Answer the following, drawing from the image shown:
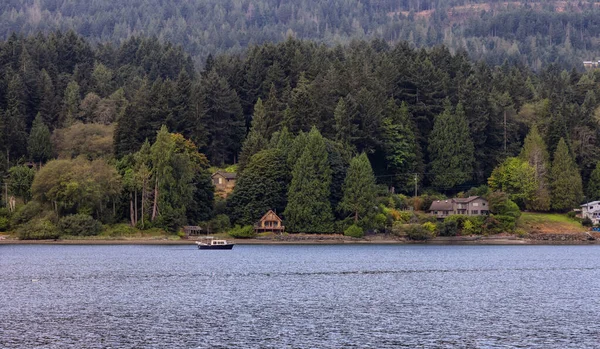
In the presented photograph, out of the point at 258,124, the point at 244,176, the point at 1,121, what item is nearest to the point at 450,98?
the point at 258,124

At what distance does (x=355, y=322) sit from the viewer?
166 ft

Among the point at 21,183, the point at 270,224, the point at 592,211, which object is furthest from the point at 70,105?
the point at 592,211

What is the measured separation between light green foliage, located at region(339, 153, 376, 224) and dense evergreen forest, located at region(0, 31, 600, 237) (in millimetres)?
224

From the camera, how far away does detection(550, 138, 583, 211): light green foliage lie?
5468 inches

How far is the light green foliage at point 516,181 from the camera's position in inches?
5428

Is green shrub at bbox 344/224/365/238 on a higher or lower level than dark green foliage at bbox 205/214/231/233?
lower

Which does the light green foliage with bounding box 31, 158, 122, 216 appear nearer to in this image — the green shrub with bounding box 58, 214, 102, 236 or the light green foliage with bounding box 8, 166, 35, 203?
the green shrub with bounding box 58, 214, 102, 236

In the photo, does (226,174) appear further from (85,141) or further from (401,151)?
(401,151)

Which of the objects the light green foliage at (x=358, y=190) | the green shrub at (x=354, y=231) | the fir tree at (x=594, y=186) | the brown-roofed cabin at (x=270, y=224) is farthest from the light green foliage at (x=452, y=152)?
the brown-roofed cabin at (x=270, y=224)

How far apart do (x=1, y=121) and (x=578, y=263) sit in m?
88.4

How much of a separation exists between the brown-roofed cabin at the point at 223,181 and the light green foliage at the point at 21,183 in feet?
87.4

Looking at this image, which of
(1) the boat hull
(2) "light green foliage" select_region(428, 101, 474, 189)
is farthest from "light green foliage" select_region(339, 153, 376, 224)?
(2) "light green foliage" select_region(428, 101, 474, 189)

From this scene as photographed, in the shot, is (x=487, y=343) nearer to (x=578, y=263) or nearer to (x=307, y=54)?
(x=578, y=263)

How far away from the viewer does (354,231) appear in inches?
4897
